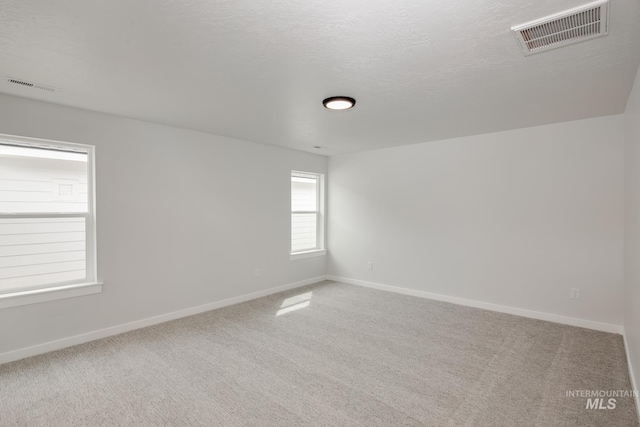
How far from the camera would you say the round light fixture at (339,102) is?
112 inches

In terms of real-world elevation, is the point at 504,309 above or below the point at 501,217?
below

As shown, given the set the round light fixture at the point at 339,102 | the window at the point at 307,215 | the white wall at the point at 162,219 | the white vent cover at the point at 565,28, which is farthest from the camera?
the window at the point at 307,215

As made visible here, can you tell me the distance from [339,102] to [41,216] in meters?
3.08

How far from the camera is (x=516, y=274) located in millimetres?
4109

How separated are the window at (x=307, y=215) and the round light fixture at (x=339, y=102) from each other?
8.67ft

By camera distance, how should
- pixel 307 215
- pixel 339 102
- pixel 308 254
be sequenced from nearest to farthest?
pixel 339 102 → pixel 308 254 → pixel 307 215

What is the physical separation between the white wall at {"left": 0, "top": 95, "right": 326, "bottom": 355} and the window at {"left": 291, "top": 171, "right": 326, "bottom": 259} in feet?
1.12

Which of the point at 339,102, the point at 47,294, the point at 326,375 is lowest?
the point at 326,375

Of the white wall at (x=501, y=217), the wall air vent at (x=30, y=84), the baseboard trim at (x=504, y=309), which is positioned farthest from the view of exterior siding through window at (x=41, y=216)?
the baseboard trim at (x=504, y=309)

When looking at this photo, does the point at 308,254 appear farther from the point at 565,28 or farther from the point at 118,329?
the point at 565,28

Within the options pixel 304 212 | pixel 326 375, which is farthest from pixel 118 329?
pixel 304 212

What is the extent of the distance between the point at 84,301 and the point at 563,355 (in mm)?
4757

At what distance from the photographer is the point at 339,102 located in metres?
2.89

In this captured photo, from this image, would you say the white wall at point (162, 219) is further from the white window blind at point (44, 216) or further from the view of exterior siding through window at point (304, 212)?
the view of exterior siding through window at point (304, 212)
